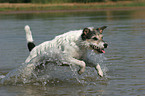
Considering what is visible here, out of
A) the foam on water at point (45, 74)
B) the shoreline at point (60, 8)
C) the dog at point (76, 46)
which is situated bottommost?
the shoreline at point (60, 8)

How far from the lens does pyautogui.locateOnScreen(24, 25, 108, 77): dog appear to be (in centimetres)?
887

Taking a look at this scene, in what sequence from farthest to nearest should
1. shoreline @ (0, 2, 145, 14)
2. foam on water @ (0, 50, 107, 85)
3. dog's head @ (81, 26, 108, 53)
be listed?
shoreline @ (0, 2, 145, 14)
foam on water @ (0, 50, 107, 85)
dog's head @ (81, 26, 108, 53)

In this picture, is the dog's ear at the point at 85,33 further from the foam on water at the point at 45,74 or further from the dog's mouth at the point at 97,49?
the foam on water at the point at 45,74

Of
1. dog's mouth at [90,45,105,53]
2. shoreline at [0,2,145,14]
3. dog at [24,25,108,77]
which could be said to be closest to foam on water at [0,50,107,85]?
dog at [24,25,108,77]

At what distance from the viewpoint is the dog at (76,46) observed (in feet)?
29.1

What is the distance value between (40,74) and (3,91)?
1402 millimetres

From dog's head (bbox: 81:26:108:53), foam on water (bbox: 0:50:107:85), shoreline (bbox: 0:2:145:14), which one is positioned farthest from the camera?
shoreline (bbox: 0:2:145:14)

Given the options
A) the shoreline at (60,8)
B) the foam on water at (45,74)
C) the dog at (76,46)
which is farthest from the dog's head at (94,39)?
the shoreline at (60,8)

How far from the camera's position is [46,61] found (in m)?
9.87

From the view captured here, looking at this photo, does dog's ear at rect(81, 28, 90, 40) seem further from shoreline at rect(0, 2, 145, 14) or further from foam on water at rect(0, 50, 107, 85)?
shoreline at rect(0, 2, 145, 14)

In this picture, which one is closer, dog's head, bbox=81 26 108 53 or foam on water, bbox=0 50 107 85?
dog's head, bbox=81 26 108 53

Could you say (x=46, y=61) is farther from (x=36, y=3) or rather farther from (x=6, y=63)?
(x=36, y=3)

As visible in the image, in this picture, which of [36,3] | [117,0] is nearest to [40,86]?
[36,3]

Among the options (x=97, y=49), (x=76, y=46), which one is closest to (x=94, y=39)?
(x=97, y=49)
